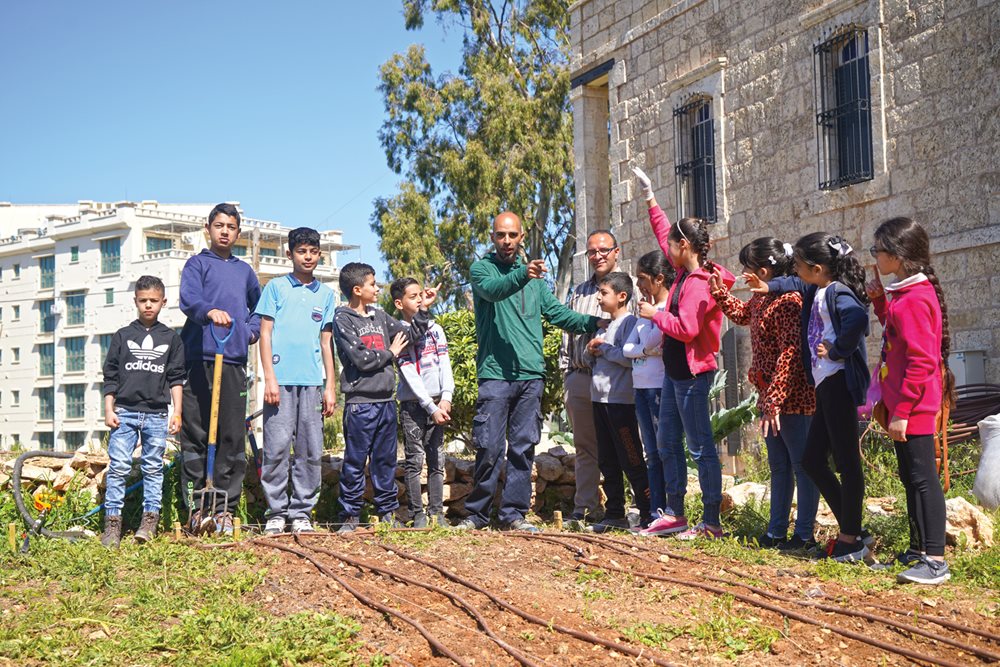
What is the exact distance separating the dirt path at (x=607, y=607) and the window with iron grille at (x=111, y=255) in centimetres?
5901

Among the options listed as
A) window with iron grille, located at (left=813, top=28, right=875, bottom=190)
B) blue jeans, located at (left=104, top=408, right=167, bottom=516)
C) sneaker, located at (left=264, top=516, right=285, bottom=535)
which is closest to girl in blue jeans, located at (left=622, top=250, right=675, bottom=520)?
sneaker, located at (left=264, top=516, right=285, bottom=535)

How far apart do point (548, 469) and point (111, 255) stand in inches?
2301

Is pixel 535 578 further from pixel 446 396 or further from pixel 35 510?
pixel 35 510

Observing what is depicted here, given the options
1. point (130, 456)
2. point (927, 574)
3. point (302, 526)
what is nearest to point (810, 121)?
point (927, 574)

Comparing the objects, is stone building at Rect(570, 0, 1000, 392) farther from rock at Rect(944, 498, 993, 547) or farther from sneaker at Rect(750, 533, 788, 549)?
sneaker at Rect(750, 533, 788, 549)

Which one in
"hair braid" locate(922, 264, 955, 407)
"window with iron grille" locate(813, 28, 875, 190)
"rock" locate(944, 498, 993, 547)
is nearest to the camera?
"hair braid" locate(922, 264, 955, 407)

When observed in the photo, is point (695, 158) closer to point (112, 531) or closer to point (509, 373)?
point (509, 373)

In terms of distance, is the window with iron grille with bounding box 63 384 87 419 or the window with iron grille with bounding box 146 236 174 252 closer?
the window with iron grille with bounding box 146 236 174 252

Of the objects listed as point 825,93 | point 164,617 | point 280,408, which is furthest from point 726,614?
point 825,93

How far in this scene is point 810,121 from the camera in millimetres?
10633

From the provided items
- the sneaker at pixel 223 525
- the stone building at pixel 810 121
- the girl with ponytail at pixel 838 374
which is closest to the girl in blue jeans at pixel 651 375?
the girl with ponytail at pixel 838 374

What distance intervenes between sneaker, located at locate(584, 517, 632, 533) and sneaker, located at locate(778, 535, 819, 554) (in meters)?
1.18

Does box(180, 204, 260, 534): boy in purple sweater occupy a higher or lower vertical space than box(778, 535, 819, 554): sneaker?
higher

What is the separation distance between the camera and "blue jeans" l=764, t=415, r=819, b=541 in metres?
5.97
